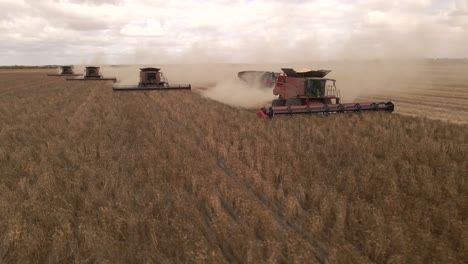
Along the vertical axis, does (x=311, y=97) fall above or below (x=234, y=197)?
above

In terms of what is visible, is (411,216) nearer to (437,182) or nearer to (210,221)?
(437,182)

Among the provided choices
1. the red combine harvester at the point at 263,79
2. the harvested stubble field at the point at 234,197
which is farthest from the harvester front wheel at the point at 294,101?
the red combine harvester at the point at 263,79

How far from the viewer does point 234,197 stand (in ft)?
19.1

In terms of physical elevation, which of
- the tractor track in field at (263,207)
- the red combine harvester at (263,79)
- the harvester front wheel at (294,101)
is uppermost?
the red combine harvester at (263,79)

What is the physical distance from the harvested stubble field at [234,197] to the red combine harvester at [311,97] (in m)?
3.98

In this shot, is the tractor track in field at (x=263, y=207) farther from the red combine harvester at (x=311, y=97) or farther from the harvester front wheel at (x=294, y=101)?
the harvester front wheel at (x=294, y=101)

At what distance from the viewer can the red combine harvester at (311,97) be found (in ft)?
48.3

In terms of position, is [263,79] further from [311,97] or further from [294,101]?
[311,97]

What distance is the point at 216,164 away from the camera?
26.7 ft

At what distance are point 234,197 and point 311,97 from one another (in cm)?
1144

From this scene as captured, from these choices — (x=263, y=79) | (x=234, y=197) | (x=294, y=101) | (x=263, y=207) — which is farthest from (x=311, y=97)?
(x=263, y=79)

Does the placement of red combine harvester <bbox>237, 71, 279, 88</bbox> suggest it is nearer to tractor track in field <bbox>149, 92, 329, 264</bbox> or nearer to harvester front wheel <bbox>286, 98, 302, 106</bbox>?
harvester front wheel <bbox>286, 98, 302, 106</bbox>

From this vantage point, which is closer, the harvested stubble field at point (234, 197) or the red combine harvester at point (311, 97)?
the harvested stubble field at point (234, 197)

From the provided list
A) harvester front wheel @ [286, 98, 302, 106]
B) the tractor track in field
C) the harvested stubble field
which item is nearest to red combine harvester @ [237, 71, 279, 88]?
harvester front wheel @ [286, 98, 302, 106]
